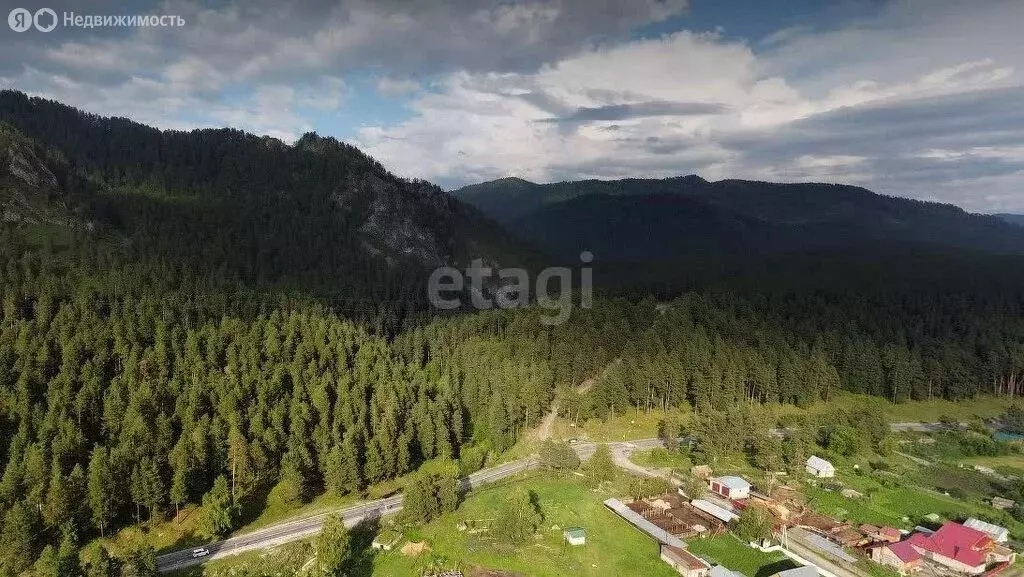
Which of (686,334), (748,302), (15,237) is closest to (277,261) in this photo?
(15,237)

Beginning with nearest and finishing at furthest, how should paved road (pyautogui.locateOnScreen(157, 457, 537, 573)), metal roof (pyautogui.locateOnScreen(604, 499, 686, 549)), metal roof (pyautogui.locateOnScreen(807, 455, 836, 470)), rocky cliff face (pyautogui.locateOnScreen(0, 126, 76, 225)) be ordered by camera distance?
paved road (pyautogui.locateOnScreen(157, 457, 537, 573)) → metal roof (pyautogui.locateOnScreen(604, 499, 686, 549)) → metal roof (pyautogui.locateOnScreen(807, 455, 836, 470)) → rocky cliff face (pyautogui.locateOnScreen(0, 126, 76, 225))

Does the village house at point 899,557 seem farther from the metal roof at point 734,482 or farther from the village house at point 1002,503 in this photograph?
the village house at point 1002,503

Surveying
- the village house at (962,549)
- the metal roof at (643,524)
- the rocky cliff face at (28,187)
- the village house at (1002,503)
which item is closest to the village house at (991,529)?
the village house at (962,549)

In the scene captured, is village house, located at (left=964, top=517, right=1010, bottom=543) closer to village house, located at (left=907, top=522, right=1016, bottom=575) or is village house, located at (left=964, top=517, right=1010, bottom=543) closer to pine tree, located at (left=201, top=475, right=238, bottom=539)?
village house, located at (left=907, top=522, right=1016, bottom=575)

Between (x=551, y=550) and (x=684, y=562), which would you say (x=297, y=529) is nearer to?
(x=551, y=550)

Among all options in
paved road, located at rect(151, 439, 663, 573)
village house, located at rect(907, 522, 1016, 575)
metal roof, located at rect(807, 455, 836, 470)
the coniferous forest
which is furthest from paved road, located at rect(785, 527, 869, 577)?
the coniferous forest

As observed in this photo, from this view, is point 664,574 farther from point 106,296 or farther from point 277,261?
point 277,261

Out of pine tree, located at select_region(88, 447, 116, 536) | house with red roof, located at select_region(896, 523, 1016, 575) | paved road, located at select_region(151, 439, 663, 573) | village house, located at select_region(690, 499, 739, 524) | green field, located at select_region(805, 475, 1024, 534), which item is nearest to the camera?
house with red roof, located at select_region(896, 523, 1016, 575)
